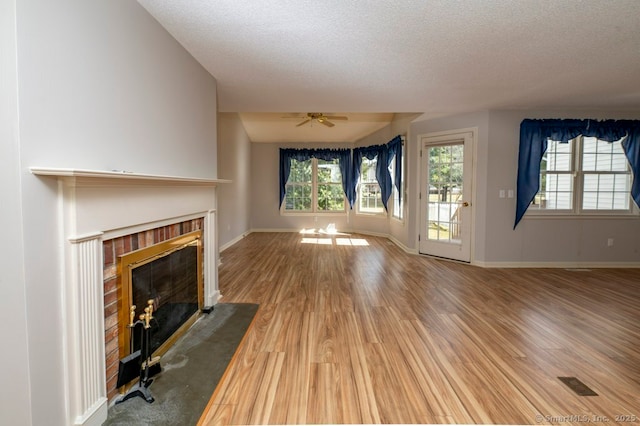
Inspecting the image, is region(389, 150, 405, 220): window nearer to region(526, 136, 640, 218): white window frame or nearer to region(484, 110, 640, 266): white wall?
region(484, 110, 640, 266): white wall

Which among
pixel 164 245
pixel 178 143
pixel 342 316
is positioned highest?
pixel 178 143

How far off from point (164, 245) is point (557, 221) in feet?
17.3

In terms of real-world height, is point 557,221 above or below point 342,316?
above

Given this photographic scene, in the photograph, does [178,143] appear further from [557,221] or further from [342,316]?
[557,221]

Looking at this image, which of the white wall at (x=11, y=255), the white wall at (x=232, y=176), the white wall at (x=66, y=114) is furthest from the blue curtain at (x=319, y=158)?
the white wall at (x=11, y=255)

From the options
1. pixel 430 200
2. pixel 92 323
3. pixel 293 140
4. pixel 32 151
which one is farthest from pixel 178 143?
pixel 293 140

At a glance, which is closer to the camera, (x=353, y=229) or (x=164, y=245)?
(x=164, y=245)

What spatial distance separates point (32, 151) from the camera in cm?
118

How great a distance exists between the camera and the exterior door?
15.7ft

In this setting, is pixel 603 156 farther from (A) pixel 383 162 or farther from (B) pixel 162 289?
(B) pixel 162 289

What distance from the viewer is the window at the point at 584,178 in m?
4.61

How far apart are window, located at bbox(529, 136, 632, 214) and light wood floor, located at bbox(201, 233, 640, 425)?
106 centimetres

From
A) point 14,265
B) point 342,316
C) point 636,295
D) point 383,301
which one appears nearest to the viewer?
point 14,265

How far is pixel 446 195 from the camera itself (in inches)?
198
